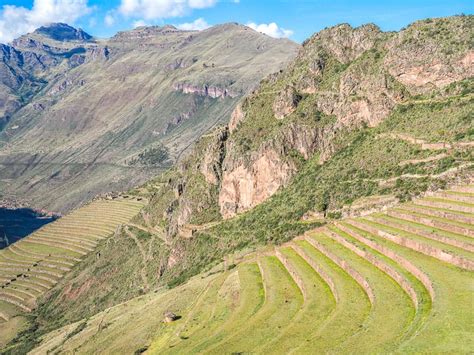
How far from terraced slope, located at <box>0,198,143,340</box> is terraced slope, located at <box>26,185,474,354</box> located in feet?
281

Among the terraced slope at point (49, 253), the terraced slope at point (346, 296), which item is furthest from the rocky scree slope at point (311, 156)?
the terraced slope at point (346, 296)

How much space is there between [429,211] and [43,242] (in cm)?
16272

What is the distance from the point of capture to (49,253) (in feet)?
553

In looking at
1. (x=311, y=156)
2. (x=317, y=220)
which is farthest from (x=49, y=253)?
(x=317, y=220)

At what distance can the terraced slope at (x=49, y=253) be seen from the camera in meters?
142

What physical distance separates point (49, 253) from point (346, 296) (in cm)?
15005

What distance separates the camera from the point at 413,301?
3662cm

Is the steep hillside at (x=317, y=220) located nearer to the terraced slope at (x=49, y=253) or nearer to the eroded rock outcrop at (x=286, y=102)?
the eroded rock outcrop at (x=286, y=102)

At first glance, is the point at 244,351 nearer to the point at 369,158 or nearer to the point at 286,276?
the point at 286,276

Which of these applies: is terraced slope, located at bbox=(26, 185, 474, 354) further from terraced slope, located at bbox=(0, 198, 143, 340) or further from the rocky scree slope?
terraced slope, located at bbox=(0, 198, 143, 340)

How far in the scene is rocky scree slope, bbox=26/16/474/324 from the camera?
7431 cm

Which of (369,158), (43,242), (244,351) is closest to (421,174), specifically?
(369,158)

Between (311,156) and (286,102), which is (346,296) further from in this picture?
(286,102)

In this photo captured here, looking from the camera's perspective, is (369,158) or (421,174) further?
(369,158)
